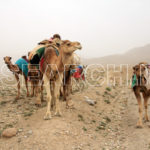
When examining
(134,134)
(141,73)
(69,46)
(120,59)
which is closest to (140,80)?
(141,73)

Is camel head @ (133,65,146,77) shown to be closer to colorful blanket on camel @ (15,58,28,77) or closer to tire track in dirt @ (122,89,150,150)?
tire track in dirt @ (122,89,150,150)

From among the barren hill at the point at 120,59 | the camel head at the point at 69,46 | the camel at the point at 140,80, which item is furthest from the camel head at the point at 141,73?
the barren hill at the point at 120,59

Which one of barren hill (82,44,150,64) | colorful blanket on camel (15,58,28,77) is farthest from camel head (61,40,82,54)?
barren hill (82,44,150,64)

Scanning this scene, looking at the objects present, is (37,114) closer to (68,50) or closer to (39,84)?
(39,84)

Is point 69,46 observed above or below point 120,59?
below

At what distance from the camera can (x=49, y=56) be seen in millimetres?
6242

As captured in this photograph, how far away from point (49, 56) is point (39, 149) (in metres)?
2.88

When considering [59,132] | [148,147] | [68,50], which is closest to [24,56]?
[68,50]

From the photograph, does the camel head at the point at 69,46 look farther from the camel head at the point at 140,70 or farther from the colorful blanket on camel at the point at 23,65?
the colorful blanket on camel at the point at 23,65

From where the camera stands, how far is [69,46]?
609 cm

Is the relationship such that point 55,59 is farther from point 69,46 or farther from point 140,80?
point 140,80

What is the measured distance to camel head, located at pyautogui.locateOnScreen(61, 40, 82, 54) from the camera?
236 inches

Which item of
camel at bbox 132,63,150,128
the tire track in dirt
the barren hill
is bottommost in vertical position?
the tire track in dirt

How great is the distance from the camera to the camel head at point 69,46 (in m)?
5.98
